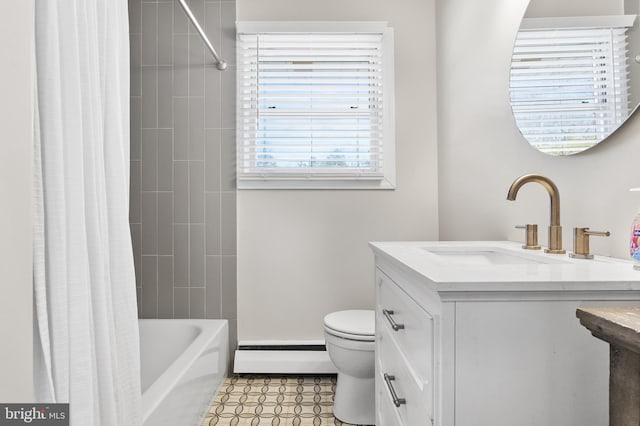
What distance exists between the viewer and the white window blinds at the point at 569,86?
105cm

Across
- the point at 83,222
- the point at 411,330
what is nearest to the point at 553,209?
the point at 411,330

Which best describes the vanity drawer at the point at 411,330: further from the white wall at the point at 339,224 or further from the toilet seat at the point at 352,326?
the white wall at the point at 339,224

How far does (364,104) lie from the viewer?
2.35m

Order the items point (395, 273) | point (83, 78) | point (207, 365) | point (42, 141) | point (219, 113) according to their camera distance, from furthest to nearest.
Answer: point (219, 113) → point (207, 365) → point (395, 273) → point (83, 78) → point (42, 141)

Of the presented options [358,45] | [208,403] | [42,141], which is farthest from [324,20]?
[208,403]

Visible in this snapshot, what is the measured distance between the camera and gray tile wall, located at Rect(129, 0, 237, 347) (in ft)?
7.62

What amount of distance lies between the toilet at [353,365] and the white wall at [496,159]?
2.30 ft

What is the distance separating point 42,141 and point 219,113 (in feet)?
5.29

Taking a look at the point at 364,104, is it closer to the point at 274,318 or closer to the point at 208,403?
the point at 274,318

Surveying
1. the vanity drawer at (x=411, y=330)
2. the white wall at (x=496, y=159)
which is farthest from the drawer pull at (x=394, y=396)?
the white wall at (x=496, y=159)

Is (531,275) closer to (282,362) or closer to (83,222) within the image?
(83,222)

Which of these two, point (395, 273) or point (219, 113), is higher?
point (219, 113)

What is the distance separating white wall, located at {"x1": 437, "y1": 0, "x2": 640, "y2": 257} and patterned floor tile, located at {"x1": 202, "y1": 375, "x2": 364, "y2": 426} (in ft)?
3.58

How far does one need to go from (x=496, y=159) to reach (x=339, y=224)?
985 mm
